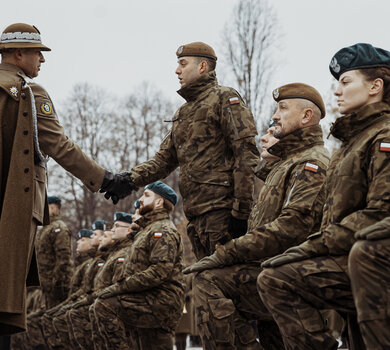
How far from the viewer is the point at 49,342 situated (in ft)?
47.8

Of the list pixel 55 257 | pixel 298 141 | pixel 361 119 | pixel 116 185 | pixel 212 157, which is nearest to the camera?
pixel 361 119

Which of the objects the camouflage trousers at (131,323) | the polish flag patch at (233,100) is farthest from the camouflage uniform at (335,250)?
the camouflage trousers at (131,323)

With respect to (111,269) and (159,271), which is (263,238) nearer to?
(159,271)

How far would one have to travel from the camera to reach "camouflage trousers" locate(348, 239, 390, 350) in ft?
13.6

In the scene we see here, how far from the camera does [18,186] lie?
20.0 ft

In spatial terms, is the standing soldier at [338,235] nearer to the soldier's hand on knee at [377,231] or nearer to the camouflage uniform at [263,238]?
the soldier's hand on knee at [377,231]

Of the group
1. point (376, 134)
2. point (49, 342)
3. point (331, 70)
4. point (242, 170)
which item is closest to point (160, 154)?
point (242, 170)

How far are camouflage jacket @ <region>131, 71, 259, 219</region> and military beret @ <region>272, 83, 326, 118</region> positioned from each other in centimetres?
62

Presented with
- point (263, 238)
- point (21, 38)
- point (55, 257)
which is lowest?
point (263, 238)

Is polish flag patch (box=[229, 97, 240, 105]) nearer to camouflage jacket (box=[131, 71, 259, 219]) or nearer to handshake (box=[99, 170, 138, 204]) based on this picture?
camouflage jacket (box=[131, 71, 259, 219])

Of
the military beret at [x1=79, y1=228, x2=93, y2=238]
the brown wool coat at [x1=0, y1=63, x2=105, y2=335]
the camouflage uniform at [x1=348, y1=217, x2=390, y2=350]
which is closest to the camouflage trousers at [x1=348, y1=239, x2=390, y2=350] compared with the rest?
the camouflage uniform at [x1=348, y1=217, x2=390, y2=350]

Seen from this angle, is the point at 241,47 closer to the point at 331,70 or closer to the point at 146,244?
the point at 146,244

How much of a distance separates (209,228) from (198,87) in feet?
4.63

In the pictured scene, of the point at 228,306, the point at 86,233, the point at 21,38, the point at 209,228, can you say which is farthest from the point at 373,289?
the point at 86,233
